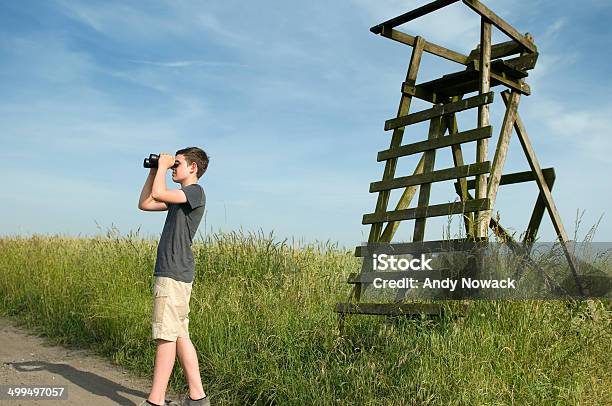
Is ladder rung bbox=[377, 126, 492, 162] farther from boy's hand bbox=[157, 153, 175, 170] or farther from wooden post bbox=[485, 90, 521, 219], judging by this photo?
boy's hand bbox=[157, 153, 175, 170]

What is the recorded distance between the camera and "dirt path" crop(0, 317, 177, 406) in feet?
18.1

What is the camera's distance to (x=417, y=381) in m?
4.27

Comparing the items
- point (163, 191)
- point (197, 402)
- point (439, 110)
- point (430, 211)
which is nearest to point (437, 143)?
point (439, 110)

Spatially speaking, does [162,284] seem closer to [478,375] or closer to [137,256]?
[478,375]

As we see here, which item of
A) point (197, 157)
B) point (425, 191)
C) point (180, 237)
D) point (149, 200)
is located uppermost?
point (425, 191)

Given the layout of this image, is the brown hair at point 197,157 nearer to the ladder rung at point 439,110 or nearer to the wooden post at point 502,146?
the ladder rung at point 439,110

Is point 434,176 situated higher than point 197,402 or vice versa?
point 434,176

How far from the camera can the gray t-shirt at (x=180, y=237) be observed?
4840mm

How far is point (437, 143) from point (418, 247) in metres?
1.13

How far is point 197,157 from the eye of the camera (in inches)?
203

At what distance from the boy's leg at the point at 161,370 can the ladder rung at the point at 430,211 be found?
2.76m

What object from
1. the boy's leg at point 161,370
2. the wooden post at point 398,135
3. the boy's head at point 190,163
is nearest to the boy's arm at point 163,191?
the boy's head at point 190,163

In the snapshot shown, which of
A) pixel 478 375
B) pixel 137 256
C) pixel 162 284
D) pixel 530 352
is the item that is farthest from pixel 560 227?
pixel 137 256

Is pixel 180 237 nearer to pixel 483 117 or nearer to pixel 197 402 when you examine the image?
pixel 197 402
